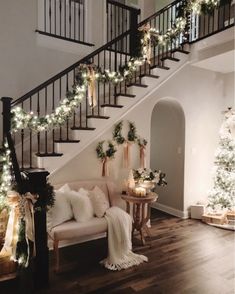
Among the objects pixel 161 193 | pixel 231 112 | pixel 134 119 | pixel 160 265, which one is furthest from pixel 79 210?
pixel 231 112

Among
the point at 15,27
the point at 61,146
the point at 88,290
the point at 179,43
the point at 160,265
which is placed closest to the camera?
the point at 88,290

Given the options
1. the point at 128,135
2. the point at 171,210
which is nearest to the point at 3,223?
the point at 128,135

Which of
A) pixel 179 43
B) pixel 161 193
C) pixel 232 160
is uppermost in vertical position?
pixel 179 43

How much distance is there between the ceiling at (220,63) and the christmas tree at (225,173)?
85cm

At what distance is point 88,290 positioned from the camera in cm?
276

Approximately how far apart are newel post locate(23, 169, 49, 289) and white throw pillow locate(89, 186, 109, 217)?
2.81 feet

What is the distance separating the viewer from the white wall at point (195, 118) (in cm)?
454

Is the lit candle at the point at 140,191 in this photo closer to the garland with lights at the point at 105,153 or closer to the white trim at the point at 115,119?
the garland with lights at the point at 105,153

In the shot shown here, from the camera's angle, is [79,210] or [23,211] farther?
[79,210]

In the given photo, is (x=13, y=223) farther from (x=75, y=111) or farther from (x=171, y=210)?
(x=171, y=210)

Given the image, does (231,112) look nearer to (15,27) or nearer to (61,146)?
(61,146)

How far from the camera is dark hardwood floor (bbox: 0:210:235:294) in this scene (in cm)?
280

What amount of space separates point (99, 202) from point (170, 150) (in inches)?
90.3

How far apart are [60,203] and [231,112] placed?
11.4ft
